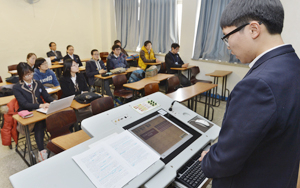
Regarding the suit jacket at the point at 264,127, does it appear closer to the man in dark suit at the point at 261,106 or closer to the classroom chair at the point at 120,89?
the man in dark suit at the point at 261,106

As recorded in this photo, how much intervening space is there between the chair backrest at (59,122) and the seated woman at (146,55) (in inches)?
141

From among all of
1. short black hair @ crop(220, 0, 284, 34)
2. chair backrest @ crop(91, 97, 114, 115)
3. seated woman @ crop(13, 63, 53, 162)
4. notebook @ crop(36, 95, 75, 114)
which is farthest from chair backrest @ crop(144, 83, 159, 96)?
short black hair @ crop(220, 0, 284, 34)

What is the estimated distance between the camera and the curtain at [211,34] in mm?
4605

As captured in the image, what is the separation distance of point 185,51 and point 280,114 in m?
4.97

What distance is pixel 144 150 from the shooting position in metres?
1.03

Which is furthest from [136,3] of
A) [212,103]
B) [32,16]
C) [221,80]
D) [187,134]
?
[187,134]

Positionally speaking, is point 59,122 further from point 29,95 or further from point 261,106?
point 261,106

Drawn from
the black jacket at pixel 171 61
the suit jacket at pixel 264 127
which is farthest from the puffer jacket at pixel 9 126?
the black jacket at pixel 171 61

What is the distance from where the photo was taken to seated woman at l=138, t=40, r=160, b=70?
5.48 metres

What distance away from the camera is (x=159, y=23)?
234 inches

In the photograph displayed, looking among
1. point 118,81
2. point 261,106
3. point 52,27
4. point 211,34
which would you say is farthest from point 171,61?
point 261,106

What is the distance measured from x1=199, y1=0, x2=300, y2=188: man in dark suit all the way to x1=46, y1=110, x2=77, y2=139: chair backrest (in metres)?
1.84

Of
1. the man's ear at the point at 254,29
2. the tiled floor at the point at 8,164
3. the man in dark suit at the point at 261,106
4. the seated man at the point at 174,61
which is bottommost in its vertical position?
the tiled floor at the point at 8,164

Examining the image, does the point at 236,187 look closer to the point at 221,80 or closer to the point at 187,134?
the point at 187,134
